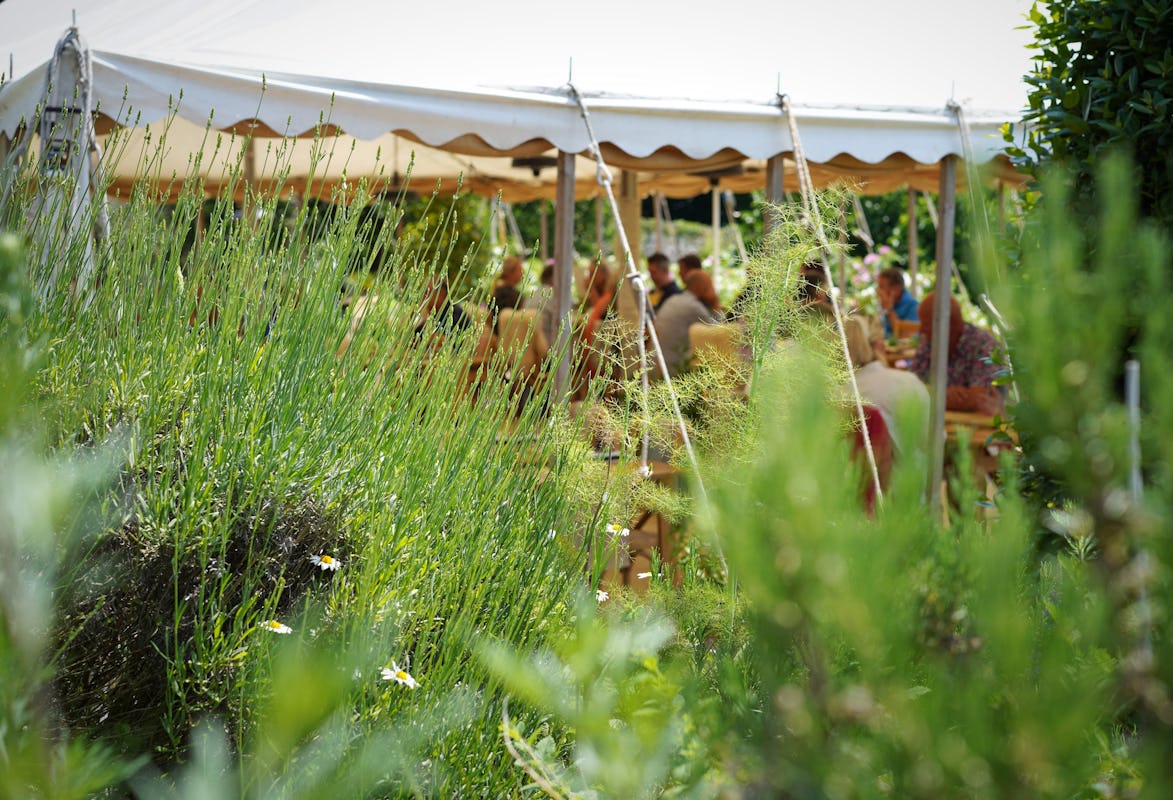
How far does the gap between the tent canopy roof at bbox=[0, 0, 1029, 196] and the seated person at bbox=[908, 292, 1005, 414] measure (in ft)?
2.98

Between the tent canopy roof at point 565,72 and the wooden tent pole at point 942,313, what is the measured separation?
0.98 ft

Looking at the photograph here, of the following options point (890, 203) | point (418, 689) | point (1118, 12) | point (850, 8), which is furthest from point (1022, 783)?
point (890, 203)

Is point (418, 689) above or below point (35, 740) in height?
below

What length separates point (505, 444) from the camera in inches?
74.4

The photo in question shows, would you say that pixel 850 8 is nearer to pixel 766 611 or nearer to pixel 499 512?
pixel 499 512

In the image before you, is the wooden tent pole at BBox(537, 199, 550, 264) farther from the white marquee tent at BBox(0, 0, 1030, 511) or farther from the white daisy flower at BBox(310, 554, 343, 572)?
the white daisy flower at BBox(310, 554, 343, 572)

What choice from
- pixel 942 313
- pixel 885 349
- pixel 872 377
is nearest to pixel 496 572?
pixel 872 377

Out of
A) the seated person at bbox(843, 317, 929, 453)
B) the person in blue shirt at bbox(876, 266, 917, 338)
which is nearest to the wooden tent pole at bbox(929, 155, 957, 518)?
the seated person at bbox(843, 317, 929, 453)

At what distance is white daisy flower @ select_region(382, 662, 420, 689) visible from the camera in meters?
1.39

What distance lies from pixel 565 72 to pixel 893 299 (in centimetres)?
352

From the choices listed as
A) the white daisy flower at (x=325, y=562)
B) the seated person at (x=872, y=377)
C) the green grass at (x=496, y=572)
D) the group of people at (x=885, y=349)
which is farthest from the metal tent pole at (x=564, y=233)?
the white daisy flower at (x=325, y=562)

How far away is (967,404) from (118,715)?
5.07 meters

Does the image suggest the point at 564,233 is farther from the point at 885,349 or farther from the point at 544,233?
the point at 544,233

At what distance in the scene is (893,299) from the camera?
766 cm
